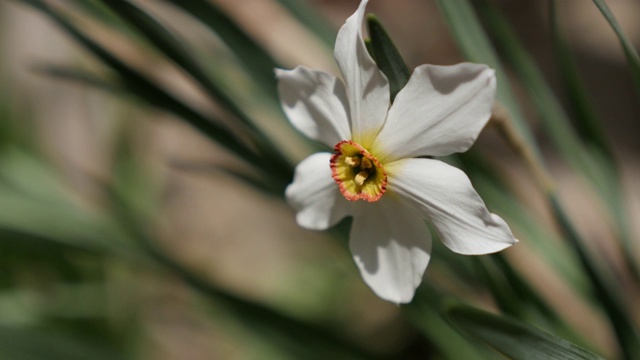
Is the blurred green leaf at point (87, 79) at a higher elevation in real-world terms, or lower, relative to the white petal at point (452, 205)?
higher

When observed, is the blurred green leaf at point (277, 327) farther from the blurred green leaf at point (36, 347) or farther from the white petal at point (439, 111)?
the white petal at point (439, 111)

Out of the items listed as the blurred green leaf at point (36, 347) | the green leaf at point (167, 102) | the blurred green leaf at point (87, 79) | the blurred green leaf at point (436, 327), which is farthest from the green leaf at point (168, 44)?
the blurred green leaf at point (36, 347)

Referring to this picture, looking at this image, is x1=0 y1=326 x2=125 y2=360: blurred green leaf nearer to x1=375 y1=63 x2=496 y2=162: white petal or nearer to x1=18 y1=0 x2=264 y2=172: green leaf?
x1=18 y1=0 x2=264 y2=172: green leaf

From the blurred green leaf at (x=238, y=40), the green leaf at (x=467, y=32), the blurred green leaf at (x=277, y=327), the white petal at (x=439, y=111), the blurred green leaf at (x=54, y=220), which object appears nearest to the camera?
the white petal at (x=439, y=111)

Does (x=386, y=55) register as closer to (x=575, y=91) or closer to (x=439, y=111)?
(x=439, y=111)

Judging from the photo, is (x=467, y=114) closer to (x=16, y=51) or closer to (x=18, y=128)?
(x=18, y=128)

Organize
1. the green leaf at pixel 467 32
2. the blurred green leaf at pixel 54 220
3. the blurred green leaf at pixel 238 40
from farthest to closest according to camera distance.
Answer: the blurred green leaf at pixel 54 220
the blurred green leaf at pixel 238 40
the green leaf at pixel 467 32

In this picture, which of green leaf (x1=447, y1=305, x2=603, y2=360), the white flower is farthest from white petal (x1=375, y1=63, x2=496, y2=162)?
green leaf (x1=447, y1=305, x2=603, y2=360)
